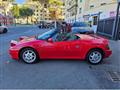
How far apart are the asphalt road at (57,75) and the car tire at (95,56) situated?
0.20 m

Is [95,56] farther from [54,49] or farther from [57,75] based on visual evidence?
[57,75]

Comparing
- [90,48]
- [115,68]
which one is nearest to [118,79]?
[115,68]

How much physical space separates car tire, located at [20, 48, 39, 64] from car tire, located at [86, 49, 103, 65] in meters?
2.04

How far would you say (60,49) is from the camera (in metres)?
6.77

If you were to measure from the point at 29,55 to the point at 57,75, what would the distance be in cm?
169

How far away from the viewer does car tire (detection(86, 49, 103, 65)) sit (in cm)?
679

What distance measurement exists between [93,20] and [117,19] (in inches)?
584

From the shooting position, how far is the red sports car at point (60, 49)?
22.0ft

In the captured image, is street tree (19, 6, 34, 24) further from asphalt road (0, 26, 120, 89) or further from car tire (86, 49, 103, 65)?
car tire (86, 49, 103, 65)

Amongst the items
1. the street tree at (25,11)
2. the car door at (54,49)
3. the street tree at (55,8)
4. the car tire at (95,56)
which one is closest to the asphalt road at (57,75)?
the car tire at (95,56)

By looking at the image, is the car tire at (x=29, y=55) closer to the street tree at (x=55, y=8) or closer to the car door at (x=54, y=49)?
the car door at (x=54, y=49)

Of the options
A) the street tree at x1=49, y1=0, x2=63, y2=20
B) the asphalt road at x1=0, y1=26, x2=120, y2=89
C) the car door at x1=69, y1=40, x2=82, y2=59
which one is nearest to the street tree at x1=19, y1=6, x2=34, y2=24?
the street tree at x1=49, y1=0, x2=63, y2=20

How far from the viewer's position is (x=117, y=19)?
47.9ft

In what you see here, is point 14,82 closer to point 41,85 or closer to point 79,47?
point 41,85
